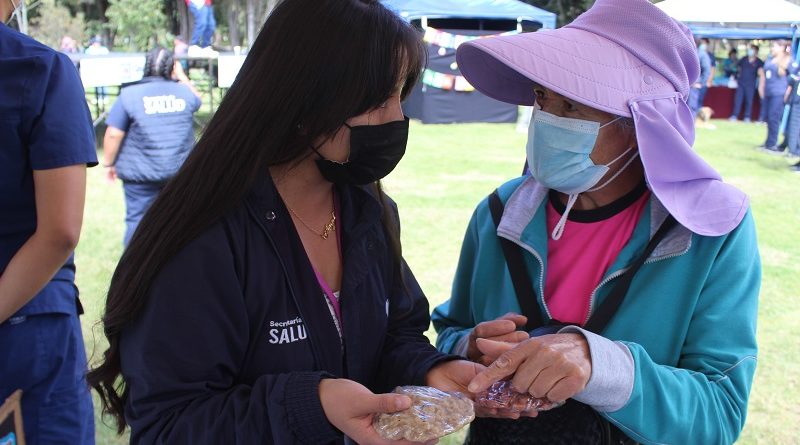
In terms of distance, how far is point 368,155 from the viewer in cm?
171

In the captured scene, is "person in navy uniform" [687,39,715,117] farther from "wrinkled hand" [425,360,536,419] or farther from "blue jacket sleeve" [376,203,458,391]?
"wrinkled hand" [425,360,536,419]

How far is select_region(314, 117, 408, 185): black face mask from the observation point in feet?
5.51

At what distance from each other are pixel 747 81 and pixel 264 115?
22233 millimetres

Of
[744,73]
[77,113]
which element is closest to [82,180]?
[77,113]

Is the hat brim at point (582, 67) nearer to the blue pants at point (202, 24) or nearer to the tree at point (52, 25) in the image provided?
the blue pants at point (202, 24)

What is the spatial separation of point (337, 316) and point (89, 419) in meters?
1.28

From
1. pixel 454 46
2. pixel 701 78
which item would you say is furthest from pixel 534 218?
pixel 701 78

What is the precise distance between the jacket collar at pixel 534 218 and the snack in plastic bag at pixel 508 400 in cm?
44

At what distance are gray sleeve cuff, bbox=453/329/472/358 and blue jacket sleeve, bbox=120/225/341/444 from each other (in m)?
0.53

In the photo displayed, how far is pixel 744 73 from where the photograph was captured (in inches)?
821

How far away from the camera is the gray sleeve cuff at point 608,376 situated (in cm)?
151

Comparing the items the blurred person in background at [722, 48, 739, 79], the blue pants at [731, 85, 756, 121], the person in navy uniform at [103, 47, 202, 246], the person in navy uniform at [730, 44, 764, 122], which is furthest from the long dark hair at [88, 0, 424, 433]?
the blurred person in background at [722, 48, 739, 79]

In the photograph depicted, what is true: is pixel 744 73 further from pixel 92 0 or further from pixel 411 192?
pixel 92 0

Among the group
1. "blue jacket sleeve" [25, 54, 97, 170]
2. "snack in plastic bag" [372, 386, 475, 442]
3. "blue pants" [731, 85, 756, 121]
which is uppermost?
"blue jacket sleeve" [25, 54, 97, 170]
